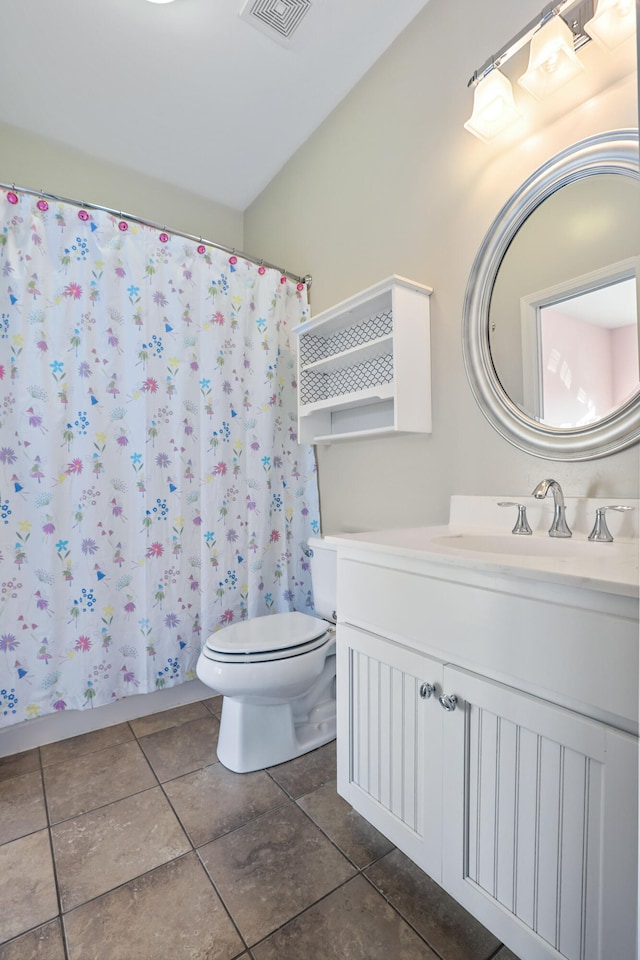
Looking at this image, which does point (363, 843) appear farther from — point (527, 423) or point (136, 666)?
point (527, 423)

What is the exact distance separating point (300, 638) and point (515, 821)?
86 centimetres

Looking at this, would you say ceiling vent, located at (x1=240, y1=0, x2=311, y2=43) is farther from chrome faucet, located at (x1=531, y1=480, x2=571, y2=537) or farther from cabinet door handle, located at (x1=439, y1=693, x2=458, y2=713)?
cabinet door handle, located at (x1=439, y1=693, x2=458, y2=713)

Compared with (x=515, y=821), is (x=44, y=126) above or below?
above

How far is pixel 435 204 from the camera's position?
159cm

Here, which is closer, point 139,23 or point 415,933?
point 415,933

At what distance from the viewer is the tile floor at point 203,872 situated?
0.97 m

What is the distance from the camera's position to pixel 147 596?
1.84 m

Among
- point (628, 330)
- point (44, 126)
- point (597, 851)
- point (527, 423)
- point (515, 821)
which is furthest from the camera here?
point (44, 126)

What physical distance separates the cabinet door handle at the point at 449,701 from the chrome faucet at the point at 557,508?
1.70ft

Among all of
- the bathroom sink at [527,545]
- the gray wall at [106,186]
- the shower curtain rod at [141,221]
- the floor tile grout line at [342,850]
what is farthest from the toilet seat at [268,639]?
the gray wall at [106,186]

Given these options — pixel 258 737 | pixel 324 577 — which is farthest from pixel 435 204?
pixel 258 737

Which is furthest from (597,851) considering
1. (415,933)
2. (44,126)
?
(44,126)

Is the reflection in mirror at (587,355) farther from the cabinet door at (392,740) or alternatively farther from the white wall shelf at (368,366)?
the cabinet door at (392,740)

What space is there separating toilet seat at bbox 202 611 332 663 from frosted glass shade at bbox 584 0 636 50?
6.01ft
